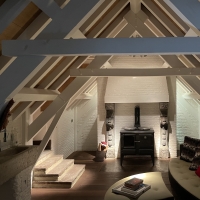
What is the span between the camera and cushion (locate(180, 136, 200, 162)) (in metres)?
4.82

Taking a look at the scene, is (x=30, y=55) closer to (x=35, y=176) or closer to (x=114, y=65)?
(x=35, y=176)

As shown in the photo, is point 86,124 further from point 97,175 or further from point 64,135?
point 97,175

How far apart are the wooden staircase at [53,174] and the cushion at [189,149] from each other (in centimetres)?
233

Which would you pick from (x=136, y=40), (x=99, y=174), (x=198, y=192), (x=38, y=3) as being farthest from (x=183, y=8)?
(x=99, y=174)

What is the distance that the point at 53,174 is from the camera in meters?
5.05

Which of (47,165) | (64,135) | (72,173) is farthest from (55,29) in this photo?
(64,135)

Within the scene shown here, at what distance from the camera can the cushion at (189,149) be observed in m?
4.82

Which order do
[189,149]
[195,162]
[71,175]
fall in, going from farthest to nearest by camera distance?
[71,175] < [189,149] < [195,162]

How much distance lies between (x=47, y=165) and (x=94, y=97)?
3970 millimetres

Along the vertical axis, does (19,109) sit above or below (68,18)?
below

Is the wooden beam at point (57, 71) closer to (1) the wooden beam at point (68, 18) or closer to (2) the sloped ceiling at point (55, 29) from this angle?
(2) the sloped ceiling at point (55, 29)

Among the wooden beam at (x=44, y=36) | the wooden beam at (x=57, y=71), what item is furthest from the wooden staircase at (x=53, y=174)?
the wooden beam at (x=44, y=36)

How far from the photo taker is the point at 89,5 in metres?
1.96

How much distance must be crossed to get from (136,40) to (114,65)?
557 centimetres
